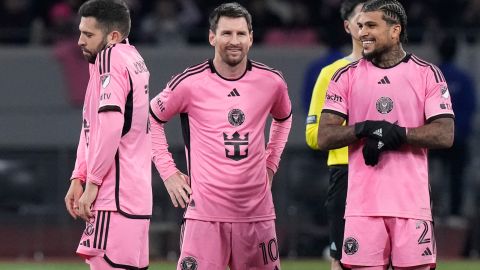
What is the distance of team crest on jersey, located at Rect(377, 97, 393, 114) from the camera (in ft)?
25.8

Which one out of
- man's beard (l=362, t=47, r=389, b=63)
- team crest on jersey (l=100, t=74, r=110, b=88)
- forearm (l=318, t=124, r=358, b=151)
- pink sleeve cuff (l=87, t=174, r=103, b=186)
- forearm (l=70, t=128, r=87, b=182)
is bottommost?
pink sleeve cuff (l=87, t=174, r=103, b=186)

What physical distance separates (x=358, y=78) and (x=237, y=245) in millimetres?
1311

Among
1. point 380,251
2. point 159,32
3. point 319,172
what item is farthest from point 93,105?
point 159,32

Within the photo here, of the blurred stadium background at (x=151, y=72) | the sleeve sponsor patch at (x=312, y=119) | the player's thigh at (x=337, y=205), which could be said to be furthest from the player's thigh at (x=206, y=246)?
the blurred stadium background at (x=151, y=72)

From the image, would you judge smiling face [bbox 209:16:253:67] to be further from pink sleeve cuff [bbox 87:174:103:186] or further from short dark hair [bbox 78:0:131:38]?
pink sleeve cuff [bbox 87:174:103:186]

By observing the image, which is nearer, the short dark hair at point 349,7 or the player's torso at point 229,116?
Result: the player's torso at point 229,116

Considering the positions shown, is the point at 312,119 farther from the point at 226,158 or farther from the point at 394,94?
the point at 394,94

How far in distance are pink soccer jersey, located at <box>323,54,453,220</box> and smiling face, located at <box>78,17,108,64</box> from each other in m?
1.51

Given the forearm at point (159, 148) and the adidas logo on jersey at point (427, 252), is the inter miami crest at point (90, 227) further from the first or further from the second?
the adidas logo on jersey at point (427, 252)

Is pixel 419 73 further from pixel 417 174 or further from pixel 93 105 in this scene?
pixel 93 105

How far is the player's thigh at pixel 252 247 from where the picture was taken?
8375mm

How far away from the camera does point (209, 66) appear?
28.1ft

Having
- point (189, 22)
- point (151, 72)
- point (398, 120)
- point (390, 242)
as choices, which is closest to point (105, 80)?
point (398, 120)

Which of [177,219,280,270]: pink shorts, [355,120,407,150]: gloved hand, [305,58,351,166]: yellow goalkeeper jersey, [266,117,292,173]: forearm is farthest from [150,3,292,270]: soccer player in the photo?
[305,58,351,166]: yellow goalkeeper jersey
